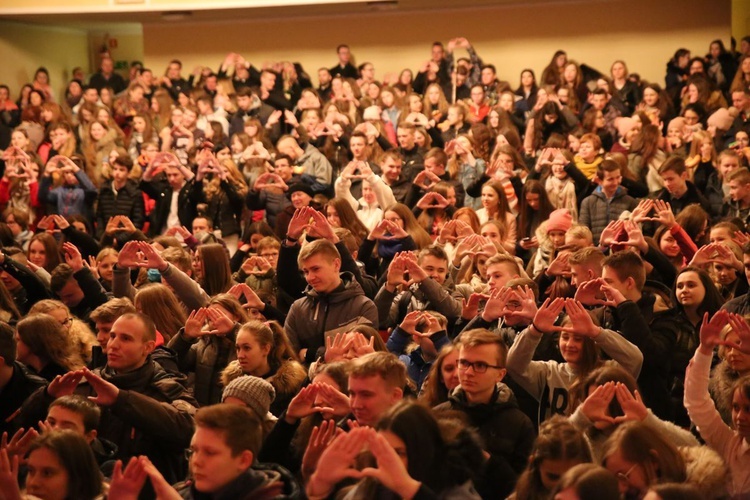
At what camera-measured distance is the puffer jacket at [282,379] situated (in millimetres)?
4949

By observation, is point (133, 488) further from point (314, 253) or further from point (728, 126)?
point (728, 126)

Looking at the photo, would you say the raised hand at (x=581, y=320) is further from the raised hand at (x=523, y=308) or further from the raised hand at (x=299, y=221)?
the raised hand at (x=299, y=221)

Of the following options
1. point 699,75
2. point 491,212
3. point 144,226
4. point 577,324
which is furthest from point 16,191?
point 577,324

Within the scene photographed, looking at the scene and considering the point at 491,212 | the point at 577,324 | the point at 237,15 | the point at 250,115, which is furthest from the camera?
the point at 237,15

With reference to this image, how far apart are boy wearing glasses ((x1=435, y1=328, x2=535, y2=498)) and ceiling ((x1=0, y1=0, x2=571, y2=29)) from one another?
12043 mm

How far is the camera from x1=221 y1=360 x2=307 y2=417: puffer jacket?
4.95 m

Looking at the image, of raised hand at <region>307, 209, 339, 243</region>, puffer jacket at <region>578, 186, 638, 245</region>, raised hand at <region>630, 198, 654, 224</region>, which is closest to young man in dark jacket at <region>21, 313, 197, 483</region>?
raised hand at <region>307, 209, 339, 243</region>

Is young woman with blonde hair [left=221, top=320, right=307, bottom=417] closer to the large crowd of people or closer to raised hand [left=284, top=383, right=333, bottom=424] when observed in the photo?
the large crowd of people

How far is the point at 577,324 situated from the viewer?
15.3 feet

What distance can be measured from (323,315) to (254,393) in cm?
146

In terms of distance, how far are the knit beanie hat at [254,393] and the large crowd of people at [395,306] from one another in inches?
0.5

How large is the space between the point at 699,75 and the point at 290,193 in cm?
520

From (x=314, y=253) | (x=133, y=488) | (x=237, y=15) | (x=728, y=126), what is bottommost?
(x=133, y=488)

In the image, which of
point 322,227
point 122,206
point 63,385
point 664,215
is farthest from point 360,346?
point 122,206
